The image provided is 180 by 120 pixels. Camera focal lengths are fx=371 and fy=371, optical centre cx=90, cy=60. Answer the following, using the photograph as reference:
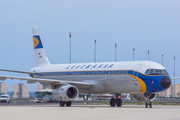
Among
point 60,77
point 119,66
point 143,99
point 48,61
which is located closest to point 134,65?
point 119,66

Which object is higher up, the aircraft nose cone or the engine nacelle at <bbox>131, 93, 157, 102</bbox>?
the aircraft nose cone

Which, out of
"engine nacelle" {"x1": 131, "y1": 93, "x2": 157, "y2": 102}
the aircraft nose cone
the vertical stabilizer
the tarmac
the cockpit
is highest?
the vertical stabilizer

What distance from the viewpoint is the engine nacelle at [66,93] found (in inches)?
1292

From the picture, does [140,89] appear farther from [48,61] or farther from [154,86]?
[48,61]

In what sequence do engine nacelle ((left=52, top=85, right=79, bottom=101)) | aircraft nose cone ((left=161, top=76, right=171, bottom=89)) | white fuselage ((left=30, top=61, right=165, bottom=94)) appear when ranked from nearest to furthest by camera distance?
aircraft nose cone ((left=161, top=76, right=171, bottom=89))
white fuselage ((left=30, top=61, right=165, bottom=94))
engine nacelle ((left=52, top=85, right=79, bottom=101))

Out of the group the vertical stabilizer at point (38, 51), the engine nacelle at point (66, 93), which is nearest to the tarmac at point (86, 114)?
the engine nacelle at point (66, 93)

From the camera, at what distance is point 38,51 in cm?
4334

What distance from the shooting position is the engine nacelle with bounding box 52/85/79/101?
3281 cm

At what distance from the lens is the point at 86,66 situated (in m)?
36.5

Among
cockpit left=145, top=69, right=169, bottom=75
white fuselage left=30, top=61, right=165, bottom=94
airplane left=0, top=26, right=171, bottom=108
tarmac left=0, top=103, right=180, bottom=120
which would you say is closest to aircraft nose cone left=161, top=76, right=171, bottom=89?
airplane left=0, top=26, right=171, bottom=108

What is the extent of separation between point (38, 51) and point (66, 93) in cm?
1203

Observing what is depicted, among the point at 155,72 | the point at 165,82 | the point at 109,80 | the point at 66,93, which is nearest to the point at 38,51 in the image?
the point at 66,93

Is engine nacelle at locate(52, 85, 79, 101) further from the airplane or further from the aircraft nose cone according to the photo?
the aircraft nose cone

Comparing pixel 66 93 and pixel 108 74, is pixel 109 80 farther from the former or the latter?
pixel 66 93
